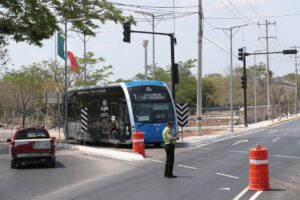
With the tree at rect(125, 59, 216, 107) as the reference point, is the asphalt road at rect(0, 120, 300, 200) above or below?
below

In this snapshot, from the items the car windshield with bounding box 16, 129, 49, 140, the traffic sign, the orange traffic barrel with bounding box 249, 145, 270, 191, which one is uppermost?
the traffic sign

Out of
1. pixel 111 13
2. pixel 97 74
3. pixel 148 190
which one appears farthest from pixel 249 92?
pixel 148 190

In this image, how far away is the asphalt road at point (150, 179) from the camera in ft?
44.9

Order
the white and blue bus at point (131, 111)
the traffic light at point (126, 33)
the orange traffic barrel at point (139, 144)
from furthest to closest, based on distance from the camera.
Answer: the traffic light at point (126, 33), the white and blue bus at point (131, 111), the orange traffic barrel at point (139, 144)

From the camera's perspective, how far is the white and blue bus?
31625mm

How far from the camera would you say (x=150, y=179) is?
17.0m

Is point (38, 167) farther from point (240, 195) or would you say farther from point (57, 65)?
point (57, 65)

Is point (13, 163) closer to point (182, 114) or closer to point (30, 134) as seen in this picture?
point (30, 134)

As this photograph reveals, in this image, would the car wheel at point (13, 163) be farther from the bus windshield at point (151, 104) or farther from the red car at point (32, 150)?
the bus windshield at point (151, 104)

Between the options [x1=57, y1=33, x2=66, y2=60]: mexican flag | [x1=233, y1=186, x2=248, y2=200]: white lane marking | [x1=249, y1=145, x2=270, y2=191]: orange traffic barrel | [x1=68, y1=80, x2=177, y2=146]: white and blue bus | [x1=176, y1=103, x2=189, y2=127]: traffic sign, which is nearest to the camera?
[x1=233, y1=186, x2=248, y2=200]: white lane marking

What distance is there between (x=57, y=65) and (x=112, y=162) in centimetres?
5132

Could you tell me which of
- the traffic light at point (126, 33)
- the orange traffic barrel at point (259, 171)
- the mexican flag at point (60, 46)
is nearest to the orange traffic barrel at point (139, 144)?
the traffic light at point (126, 33)

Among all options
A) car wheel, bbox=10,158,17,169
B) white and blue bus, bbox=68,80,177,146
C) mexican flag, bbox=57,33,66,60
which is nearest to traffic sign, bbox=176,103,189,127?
white and blue bus, bbox=68,80,177,146

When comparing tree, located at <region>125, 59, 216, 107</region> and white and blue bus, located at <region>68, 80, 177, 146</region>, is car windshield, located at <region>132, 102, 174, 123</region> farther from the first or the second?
tree, located at <region>125, 59, 216, 107</region>
